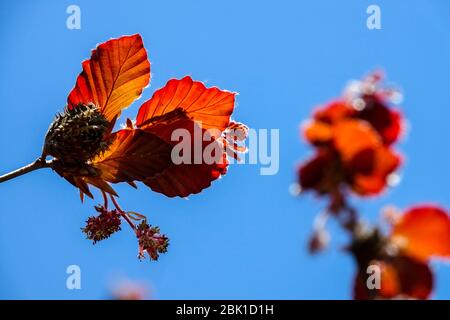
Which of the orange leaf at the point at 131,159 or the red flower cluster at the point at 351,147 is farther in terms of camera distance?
the orange leaf at the point at 131,159

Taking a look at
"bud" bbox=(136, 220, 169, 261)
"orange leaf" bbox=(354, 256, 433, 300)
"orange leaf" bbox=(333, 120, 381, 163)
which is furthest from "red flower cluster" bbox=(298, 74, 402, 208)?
"bud" bbox=(136, 220, 169, 261)

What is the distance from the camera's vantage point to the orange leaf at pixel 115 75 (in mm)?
2770

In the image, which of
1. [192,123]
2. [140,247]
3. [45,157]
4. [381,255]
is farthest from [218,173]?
[381,255]

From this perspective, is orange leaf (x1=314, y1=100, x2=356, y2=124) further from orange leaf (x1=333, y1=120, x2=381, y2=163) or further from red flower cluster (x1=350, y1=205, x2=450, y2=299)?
red flower cluster (x1=350, y1=205, x2=450, y2=299)

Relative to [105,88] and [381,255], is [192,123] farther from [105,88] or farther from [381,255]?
[381,255]

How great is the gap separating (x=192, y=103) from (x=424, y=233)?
1.98 meters

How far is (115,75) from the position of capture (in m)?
2.81

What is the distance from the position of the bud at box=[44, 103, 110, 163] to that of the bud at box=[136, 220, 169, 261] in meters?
0.39

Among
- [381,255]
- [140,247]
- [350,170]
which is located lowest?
[381,255]

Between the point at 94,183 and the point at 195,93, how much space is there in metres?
0.61

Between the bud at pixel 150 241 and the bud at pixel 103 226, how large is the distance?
17 centimetres

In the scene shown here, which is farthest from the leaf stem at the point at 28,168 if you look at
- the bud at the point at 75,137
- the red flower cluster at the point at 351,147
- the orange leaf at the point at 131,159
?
the red flower cluster at the point at 351,147

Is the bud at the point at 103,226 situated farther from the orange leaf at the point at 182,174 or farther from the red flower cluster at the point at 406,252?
the red flower cluster at the point at 406,252

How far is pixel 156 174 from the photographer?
2656 mm
